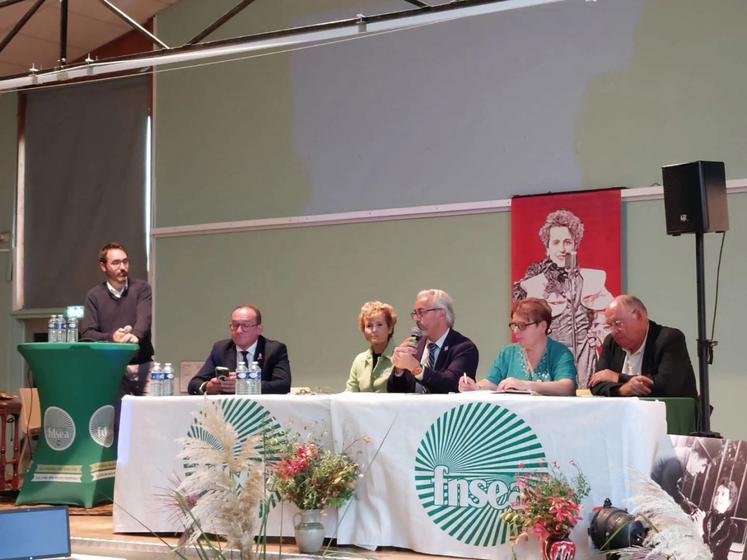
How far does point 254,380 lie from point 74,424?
117cm

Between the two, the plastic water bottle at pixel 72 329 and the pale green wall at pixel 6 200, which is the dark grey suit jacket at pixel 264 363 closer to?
the plastic water bottle at pixel 72 329

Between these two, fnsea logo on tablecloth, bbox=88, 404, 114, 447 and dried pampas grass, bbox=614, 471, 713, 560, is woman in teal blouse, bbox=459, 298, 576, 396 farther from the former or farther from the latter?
dried pampas grass, bbox=614, 471, 713, 560

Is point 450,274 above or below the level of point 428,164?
below

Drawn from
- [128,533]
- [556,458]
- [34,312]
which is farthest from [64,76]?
[34,312]

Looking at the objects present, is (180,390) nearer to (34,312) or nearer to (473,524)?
(34,312)

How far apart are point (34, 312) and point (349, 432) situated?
5.77 metres

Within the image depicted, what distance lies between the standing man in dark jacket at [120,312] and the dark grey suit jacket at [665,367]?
102 inches

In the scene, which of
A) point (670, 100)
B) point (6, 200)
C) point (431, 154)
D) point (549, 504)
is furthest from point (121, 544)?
point (6, 200)

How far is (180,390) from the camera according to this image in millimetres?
8242

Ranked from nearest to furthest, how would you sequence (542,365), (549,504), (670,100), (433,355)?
1. (549,504)
2. (542,365)
3. (433,355)
4. (670,100)

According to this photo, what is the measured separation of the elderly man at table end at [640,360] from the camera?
4.32 m

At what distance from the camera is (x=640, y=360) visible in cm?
452

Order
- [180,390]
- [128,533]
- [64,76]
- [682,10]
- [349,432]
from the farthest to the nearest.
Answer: [180,390], [682,10], [64,76], [128,533], [349,432]

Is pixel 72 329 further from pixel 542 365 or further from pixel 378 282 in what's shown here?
pixel 378 282
